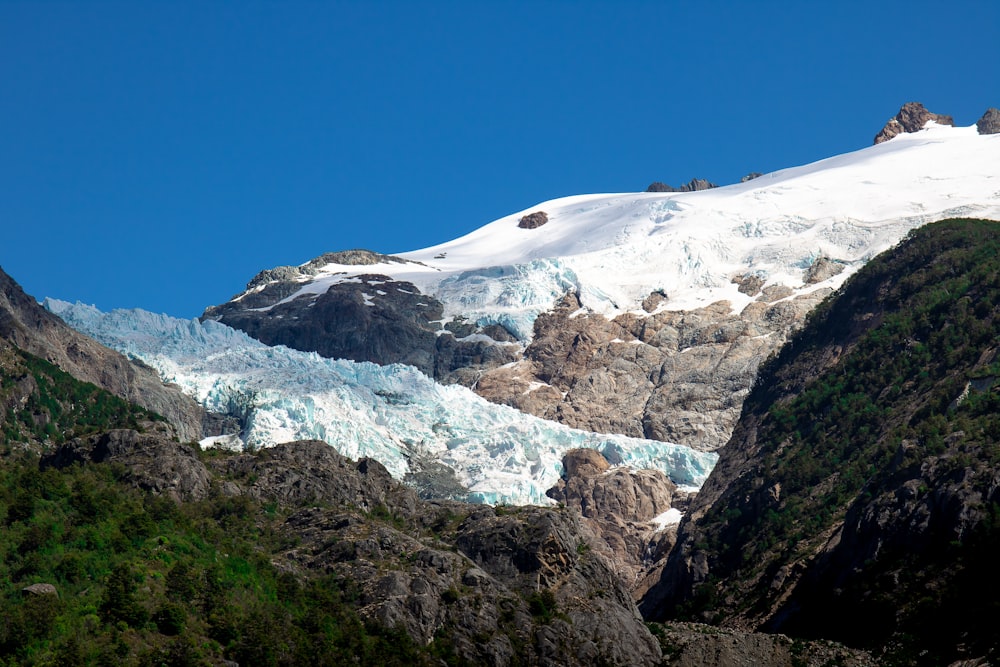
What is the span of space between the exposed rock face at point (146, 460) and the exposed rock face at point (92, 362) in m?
46.9

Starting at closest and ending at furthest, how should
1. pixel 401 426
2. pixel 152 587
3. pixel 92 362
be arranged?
1. pixel 152 587
2. pixel 92 362
3. pixel 401 426

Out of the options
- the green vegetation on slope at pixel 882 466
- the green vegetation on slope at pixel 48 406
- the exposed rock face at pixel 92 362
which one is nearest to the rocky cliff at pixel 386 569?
the green vegetation on slope at pixel 882 466

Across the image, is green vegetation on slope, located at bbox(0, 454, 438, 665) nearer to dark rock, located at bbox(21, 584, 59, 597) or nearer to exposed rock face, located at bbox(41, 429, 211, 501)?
dark rock, located at bbox(21, 584, 59, 597)

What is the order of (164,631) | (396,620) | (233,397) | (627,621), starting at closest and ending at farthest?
1. (164,631)
2. (396,620)
3. (627,621)
4. (233,397)

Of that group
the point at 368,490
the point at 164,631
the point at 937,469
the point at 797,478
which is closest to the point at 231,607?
the point at 164,631

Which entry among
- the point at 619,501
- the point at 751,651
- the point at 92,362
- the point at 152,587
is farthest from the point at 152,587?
the point at 619,501

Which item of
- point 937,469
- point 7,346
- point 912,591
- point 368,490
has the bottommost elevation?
point 912,591

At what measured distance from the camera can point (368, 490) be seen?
108m

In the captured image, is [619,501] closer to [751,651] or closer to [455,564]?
[751,651]

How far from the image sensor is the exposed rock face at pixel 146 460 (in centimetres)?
9938

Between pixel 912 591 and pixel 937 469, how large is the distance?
12003 millimetres

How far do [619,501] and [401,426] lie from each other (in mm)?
28373

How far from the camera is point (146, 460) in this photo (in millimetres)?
101188

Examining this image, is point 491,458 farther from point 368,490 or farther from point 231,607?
point 231,607
